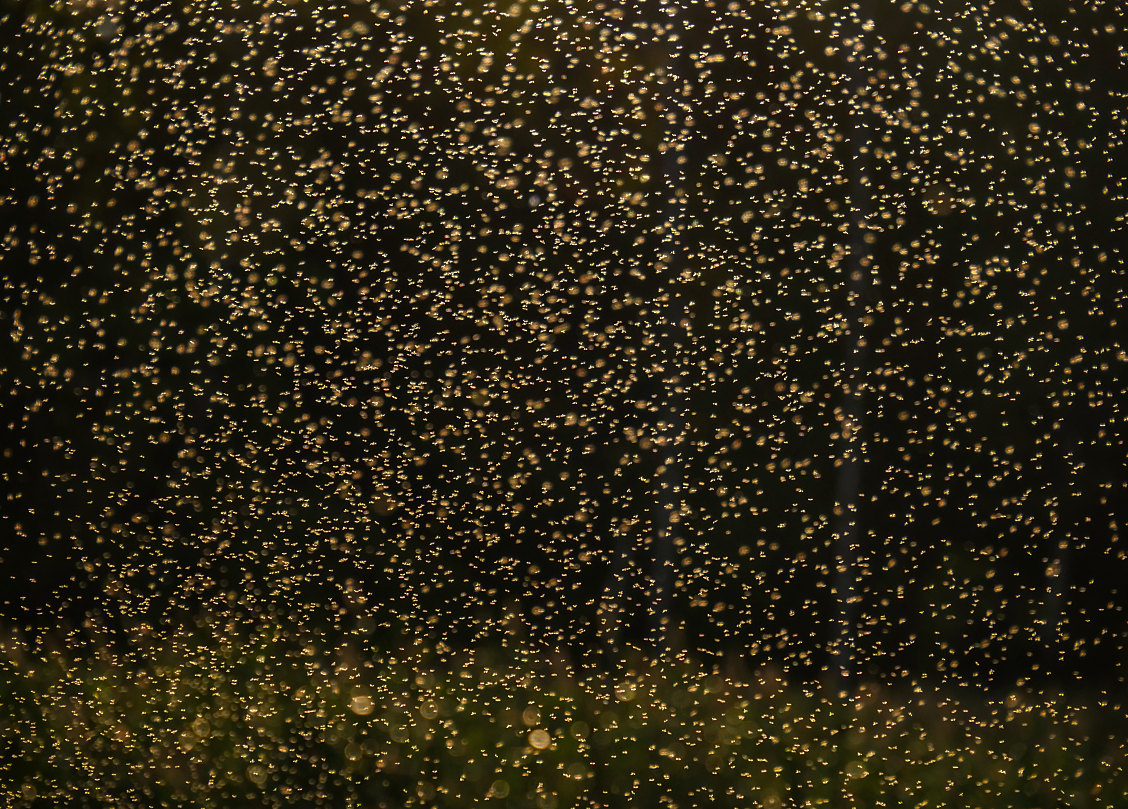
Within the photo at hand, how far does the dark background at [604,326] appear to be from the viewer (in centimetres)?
71

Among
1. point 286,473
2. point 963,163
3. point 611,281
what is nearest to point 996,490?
point 963,163

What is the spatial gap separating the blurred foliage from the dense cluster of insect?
32mm

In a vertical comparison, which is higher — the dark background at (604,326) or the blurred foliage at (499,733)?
the dark background at (604,326)

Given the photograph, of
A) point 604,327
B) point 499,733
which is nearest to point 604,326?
point 604,327

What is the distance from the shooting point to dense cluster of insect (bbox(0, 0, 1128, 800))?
2.34 ft

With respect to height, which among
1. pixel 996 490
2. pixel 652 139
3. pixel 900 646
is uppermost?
pixel 652 139

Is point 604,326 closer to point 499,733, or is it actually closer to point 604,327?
point 604,327

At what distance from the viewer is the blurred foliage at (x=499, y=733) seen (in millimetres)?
756

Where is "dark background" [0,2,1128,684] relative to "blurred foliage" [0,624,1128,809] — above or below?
above

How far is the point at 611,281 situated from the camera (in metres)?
0.71

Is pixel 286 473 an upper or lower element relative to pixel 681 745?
upper

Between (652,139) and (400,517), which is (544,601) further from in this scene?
(652,139)

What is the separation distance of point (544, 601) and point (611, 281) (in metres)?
0.29

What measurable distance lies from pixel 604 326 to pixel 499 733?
1.35 ft
